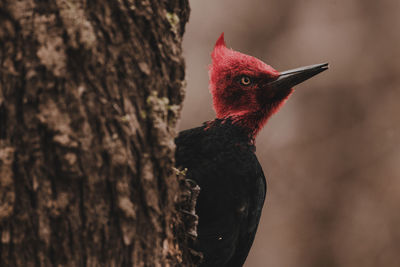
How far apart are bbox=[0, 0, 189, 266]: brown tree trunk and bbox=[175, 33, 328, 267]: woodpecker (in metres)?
0.78

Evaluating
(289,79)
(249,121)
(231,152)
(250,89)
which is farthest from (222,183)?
(289,79)

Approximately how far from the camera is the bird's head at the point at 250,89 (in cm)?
223

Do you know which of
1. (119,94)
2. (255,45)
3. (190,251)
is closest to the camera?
(119,94)

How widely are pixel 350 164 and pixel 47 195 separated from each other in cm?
537

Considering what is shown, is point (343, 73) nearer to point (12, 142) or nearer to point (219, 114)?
point (219, 114)

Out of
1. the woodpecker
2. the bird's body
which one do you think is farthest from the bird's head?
the bird's body

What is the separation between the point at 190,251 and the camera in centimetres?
144

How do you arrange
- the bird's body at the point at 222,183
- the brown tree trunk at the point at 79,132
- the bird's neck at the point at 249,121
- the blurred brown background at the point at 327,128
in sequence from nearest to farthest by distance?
the brown tree trunk at the point at 79,132
the bird's body at the point at 222,183
the bird's neck at the point at 249,121
the blurred brown background at the point at 327,128

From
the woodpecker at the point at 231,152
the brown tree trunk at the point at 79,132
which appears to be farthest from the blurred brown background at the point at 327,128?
the brown tree trunk at the point at 79,132

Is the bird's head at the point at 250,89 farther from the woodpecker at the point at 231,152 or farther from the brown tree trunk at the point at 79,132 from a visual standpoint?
the brown tree trunk at the point at 79,132

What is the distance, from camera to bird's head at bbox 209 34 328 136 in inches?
87.8

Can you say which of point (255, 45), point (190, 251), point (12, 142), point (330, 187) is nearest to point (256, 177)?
point (190, 251)

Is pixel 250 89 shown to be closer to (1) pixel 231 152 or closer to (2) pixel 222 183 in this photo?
(1) pixel 231 152

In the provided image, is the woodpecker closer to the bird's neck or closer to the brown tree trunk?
the bird's neck
